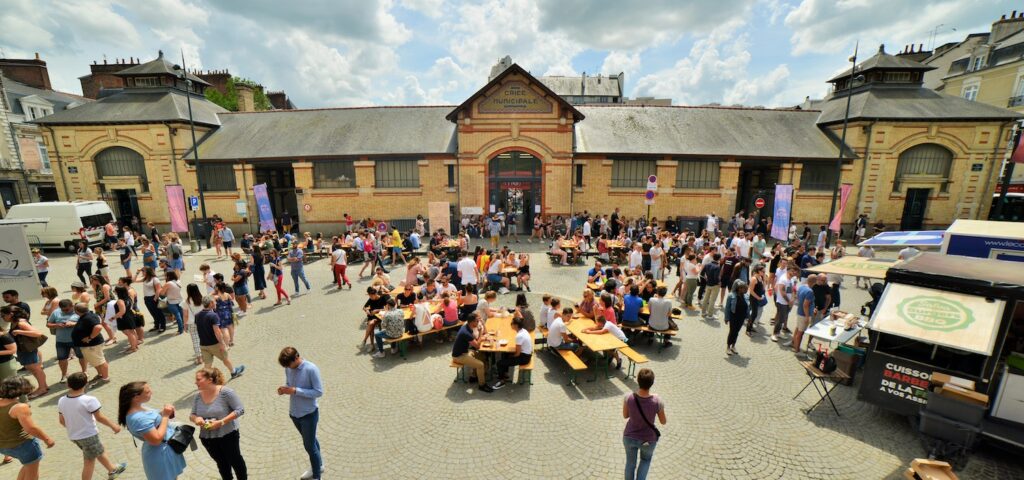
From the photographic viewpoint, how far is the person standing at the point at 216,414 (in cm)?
438

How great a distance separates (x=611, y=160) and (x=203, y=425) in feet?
69.9

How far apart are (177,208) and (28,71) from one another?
29.6 meters

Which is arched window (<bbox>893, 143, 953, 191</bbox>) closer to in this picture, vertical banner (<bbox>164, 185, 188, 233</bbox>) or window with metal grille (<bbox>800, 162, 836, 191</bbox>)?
window with metal grille (<bbox>800, 162, 836, 191</bbox>)

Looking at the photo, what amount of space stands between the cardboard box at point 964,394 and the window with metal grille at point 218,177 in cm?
2912

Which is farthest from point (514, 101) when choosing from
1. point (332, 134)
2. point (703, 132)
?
point (703, 132)

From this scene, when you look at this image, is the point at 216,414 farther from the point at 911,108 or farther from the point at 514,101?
the point at 911,108

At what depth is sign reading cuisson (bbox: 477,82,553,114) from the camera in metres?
20.9

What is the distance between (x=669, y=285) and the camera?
14203 millimetres

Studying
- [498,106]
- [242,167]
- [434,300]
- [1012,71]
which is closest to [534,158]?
[498,106]

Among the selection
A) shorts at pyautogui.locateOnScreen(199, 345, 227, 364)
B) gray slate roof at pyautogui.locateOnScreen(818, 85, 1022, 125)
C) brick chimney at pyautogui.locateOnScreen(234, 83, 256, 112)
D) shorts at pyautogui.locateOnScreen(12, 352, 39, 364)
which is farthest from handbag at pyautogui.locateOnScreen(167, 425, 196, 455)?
brick chimney at pyautogui.locateOnScreen(234, 83, 256, 112)

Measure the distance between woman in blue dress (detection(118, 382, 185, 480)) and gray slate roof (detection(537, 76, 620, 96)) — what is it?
59755 millimetres

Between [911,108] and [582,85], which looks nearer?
[911,108]

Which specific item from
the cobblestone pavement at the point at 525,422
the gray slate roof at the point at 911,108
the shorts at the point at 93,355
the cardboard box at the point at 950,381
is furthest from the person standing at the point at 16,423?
the gray slate roof at the point at 911,108

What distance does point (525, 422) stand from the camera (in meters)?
6.38
